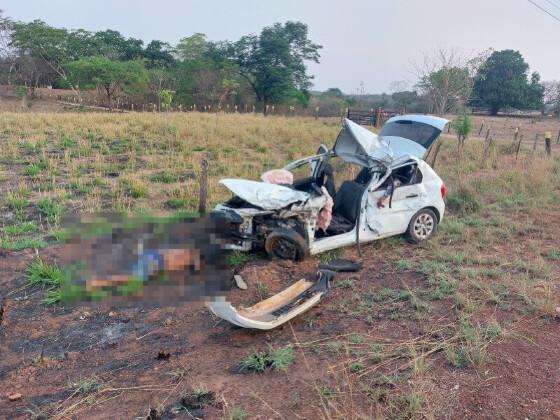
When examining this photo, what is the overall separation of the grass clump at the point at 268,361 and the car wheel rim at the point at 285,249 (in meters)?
2.15

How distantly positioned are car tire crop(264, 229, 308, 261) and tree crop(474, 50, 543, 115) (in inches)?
1993

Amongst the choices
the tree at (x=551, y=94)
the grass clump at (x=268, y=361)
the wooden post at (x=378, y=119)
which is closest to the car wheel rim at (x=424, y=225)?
the grass clump at (x=268, y=361)

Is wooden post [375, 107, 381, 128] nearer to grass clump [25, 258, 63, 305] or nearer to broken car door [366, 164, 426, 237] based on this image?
broken car door [366, 164, 426, 237]

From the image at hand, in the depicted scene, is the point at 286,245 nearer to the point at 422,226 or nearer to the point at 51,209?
the point at 422,226

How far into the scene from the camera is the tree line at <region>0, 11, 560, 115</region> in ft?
137

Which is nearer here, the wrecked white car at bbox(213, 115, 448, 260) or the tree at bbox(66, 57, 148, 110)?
the wrecked white car at bbox(213, 115, 448, 260)

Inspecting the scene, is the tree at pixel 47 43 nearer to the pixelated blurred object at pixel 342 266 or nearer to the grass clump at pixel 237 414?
the pixelated blurred object at pixel 342 266

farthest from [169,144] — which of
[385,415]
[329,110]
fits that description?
[329,110]

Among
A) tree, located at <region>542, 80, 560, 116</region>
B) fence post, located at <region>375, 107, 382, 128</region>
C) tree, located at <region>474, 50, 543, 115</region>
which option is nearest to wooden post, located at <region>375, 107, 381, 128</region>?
fence post, located at <region>375, 107, 382, 128</region>

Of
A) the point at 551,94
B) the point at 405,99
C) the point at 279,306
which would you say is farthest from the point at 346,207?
the point at 551,94

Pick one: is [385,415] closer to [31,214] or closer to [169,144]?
[31,214]

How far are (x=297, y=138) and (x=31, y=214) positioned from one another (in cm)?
1110

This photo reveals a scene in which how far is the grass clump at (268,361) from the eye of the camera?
143 inches

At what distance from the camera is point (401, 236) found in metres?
7.07
